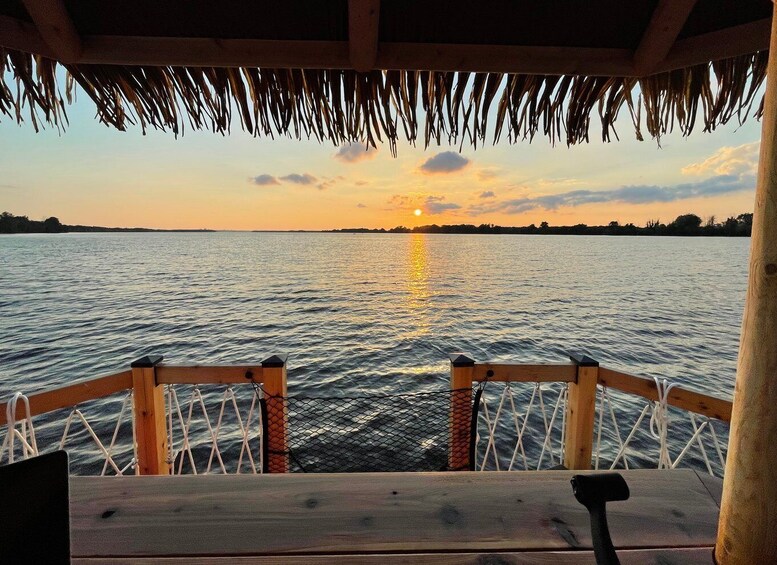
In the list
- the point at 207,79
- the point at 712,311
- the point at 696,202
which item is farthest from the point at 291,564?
the point at 696,202

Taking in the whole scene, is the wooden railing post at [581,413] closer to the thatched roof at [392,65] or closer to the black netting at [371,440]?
the thatched roof at [392,65]

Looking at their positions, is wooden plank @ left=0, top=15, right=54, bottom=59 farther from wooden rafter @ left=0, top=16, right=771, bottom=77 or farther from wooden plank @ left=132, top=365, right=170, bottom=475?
wooden plank @ left=132, top=365, right=170, bottom=475

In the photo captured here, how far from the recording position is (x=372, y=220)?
43.2 metres

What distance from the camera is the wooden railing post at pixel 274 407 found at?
2.36 meters

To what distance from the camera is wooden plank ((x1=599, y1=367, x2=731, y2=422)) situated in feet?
6.46

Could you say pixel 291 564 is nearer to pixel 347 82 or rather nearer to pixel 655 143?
pixel 347 82

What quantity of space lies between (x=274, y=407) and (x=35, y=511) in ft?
5.89

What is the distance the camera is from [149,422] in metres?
2.31

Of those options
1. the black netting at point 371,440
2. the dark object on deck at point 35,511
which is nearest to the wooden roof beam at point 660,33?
the dark object on deck at point 35,511

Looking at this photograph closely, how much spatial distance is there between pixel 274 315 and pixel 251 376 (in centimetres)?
1187

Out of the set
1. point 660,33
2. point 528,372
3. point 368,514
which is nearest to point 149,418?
point 368,514

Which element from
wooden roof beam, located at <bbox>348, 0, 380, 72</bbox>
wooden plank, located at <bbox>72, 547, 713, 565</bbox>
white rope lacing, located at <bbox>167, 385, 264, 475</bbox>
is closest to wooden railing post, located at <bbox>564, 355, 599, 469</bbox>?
wooden plank, located at <bbox>72, 547, 713, 565</bbox>

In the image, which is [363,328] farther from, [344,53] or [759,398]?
[759,398]

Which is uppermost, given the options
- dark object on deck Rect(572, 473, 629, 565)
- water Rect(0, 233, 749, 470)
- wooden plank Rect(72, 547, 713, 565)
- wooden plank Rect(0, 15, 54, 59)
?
wooden plank Rect(0, 15, 54, 59)
